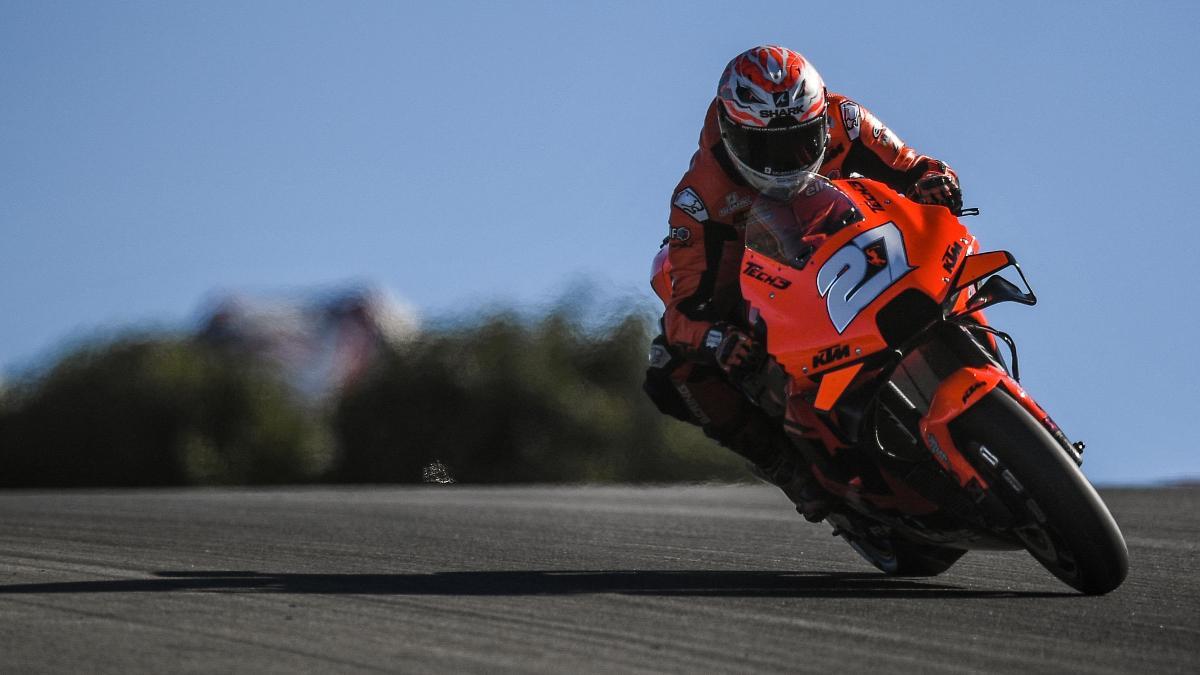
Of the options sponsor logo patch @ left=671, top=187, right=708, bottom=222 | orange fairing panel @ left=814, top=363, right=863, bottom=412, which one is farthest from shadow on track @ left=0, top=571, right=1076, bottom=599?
sponsor logo patch @ left=671, top=187, right=708, bottom=222

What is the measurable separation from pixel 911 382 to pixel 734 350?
27.5 inches

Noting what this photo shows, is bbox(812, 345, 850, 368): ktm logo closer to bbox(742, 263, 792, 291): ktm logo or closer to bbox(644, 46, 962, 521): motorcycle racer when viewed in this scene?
bbox(742, 263, 792, 291): ktm logo

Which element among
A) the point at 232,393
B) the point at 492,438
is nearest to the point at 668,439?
the point at 492,438

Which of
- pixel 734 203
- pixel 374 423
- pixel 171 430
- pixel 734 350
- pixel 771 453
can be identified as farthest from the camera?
pixel 171 430

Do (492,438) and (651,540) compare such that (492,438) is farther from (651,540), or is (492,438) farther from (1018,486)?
(1018,486)

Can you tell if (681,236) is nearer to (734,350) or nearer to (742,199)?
(742,199)

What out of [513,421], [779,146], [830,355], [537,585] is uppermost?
[779,146]

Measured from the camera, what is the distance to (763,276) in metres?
6.01

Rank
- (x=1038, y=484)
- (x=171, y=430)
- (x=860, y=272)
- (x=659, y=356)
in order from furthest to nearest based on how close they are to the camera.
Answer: (x=171, y=430), (x=659, y=356), (x=860, y=272), (x=1038, y=484)

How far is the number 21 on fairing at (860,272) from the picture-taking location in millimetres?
5633

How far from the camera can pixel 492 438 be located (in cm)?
4622

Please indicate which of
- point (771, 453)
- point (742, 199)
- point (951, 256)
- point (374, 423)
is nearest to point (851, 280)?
point (951, 256)

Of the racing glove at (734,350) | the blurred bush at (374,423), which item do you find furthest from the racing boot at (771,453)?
the blurred bush at (374,423)

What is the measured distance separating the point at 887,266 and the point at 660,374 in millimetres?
1496
